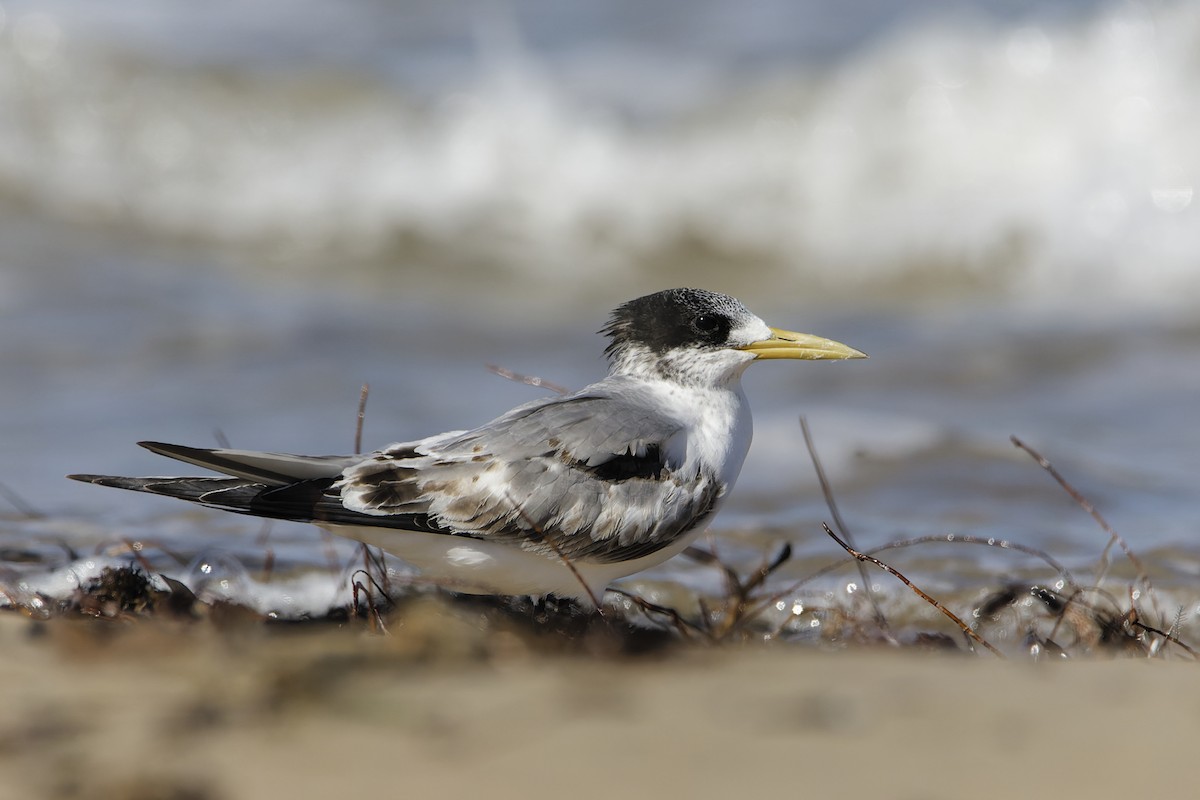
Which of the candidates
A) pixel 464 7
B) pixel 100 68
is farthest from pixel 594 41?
pixel 100 68

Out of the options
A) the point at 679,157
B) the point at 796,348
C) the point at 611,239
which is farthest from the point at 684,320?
the point at 679,157

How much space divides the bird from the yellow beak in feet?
1.38

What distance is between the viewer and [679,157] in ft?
41.4

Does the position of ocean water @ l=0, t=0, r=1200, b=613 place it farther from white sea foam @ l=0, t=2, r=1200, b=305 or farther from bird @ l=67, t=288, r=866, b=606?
bird @ l=67, t=288, r=866, b=606

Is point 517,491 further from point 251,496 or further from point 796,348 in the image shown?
point 796,348

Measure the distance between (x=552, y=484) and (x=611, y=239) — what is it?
28.0 ft

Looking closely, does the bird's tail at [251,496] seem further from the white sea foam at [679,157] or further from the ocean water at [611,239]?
the white sea foam at [679,157]

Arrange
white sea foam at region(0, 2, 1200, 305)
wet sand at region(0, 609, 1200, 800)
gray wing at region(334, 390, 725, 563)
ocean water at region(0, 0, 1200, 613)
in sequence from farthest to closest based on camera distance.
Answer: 1. white sea foam at region(0, 2, 1200, 305)
2. ocean water at region(0, 0, 1200, 613)
3. gray wing at region(334, 390, 725, 563)
4. wet sand at region(0, 609, 1200, 800)

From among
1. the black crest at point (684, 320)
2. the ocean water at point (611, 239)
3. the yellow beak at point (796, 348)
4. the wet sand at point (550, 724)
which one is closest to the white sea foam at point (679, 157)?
the ocean water at point (611, 239)

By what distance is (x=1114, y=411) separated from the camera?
24.7 ft

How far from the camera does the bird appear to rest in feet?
12.5

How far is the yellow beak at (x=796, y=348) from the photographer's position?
4547 mm

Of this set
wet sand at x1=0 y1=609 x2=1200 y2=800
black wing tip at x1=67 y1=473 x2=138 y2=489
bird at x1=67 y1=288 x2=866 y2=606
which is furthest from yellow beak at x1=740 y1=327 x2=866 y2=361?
black wing tip at x1=67 y1=473 x2=138 y2=489

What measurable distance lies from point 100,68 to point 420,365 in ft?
22.7
